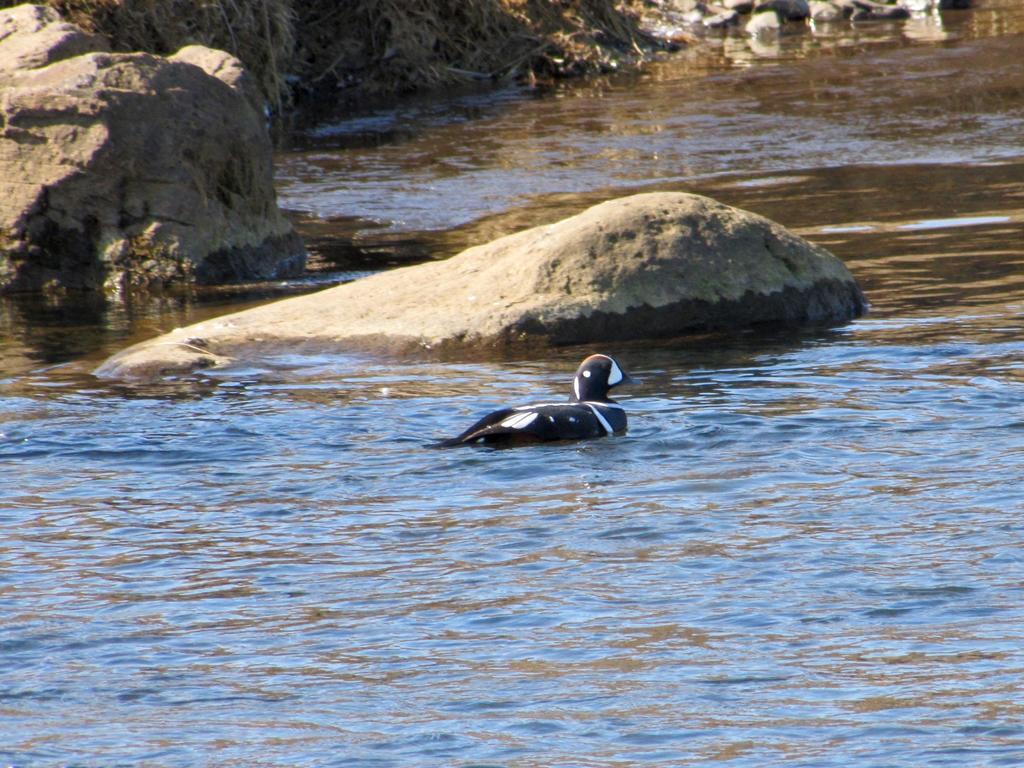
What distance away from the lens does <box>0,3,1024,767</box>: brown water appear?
4551mm

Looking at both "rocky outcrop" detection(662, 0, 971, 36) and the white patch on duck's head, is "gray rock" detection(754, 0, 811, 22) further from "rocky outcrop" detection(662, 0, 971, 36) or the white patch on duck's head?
the white patch on duck's head

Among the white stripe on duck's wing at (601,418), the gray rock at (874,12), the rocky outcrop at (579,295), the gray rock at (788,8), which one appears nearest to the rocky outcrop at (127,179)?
the rocky outcrop at (579,295)

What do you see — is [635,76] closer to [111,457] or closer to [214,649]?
[111,457]

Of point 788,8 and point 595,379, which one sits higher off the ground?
point 788,8

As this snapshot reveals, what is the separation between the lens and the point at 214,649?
17.1 ft

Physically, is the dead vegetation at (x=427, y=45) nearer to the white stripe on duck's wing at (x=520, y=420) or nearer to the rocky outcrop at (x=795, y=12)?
the rocky outcrop at (x=795, y=12)

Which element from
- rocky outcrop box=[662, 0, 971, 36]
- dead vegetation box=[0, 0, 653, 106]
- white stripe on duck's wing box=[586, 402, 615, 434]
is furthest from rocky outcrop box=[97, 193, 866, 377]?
rocky outcrop box=[662, 0, 971, 36]

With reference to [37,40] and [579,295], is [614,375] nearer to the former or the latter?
[579,295]

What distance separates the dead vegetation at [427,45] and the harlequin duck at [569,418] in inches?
553

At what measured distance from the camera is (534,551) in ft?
20.1

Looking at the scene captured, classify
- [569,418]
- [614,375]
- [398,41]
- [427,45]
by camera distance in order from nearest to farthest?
1. [569,418]
2. [614,375]
3. [398,41]
4. [427,45]

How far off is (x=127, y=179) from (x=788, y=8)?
20.7m

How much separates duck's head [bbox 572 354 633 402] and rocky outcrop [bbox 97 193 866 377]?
1.66 metres

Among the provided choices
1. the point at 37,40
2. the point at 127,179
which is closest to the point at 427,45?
the point at 37,40
